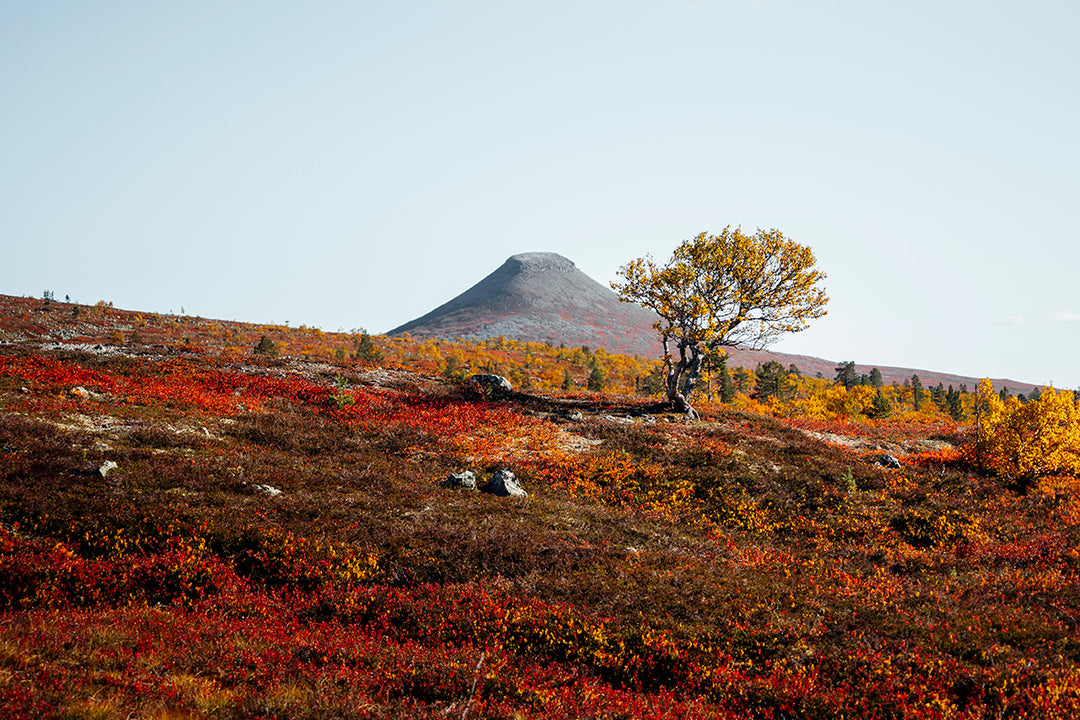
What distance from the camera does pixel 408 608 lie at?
9891 mm

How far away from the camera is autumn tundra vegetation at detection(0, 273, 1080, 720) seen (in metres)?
7.67

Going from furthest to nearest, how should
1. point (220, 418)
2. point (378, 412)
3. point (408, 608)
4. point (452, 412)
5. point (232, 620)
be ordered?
point (452, 412) < point (378, 412) < point (220, 418) < point (408, 608) < point (232, 620)

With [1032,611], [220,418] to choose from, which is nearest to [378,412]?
[220,418]

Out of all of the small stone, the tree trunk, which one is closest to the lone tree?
the tree trunk

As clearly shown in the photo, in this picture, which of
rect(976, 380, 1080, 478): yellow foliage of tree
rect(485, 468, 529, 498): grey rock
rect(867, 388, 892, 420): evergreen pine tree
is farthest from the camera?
rect(867, 388, 892, 420): evergreen pine tree

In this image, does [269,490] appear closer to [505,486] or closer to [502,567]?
[505,486]

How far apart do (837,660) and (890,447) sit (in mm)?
22566

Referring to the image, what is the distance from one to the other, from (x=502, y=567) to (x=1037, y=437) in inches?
859

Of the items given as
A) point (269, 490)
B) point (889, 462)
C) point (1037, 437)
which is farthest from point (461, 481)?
Result: point (1037, 437)

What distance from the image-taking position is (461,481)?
55.6 ft

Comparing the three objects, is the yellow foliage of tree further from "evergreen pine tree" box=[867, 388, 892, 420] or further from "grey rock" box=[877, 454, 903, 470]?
"evergreen pine tree" box=[867, 388, 892, 420]

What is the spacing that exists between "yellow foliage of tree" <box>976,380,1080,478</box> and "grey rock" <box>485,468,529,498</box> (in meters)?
18.8

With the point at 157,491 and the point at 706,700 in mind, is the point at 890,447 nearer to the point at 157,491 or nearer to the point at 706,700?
the point at 706,700

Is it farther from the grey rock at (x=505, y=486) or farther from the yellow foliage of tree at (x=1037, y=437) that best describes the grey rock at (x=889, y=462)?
→ the grey rock at (x=505, y=486)
